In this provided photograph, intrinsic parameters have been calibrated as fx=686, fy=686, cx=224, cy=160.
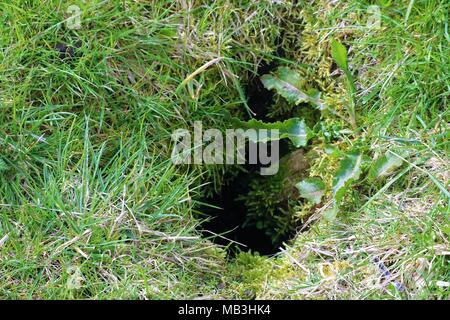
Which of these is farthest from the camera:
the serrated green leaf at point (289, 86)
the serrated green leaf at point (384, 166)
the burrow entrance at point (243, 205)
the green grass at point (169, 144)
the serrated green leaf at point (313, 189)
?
the burrow entrance at point (243, 205)

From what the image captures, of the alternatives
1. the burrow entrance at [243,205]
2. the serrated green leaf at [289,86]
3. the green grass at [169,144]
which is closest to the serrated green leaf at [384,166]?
the green grass at [169,144]

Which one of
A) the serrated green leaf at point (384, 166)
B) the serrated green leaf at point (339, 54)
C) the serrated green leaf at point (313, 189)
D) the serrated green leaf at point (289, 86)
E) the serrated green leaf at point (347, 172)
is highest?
the serrated green leaf at point (339, 54)

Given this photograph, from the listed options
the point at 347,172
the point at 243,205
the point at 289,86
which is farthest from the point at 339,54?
the point at 243,205

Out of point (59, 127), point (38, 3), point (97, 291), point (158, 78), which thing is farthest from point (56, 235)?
point (38, 3)

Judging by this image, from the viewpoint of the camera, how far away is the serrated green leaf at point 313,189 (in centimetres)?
222

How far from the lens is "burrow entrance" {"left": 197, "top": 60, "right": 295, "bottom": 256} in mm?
2639

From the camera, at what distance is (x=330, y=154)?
2.24 meters

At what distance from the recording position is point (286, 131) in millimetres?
2334

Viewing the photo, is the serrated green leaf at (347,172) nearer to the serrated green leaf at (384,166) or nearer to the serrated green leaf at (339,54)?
the serrated green leaf at (384,166)

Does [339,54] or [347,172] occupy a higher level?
[339,54]

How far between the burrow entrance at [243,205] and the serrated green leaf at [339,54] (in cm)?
40

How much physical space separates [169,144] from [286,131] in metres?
0.40

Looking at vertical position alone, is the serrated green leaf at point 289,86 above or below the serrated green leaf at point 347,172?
above

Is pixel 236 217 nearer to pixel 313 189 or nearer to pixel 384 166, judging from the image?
pixel 313 189
